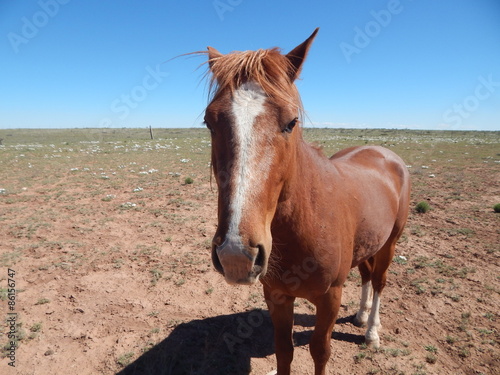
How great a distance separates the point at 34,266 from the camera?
4996 millimetres

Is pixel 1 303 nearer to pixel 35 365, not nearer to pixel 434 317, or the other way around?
pixel 35 365

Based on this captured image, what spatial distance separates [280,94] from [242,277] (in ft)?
3.68

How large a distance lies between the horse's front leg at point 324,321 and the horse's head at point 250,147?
122 centimetres

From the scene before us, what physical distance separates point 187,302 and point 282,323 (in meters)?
2.04

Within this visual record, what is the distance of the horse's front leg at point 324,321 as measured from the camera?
2498 mm

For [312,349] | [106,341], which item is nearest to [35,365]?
[106,341]

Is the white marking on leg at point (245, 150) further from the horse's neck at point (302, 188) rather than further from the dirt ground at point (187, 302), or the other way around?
the dirt ground at point (187, 302)

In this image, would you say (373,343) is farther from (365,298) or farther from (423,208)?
(423,208)

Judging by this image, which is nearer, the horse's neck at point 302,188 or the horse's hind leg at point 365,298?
the horse's neck at point 302,188

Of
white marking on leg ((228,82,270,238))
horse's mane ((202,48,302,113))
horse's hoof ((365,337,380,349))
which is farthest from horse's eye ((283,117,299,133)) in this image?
horse's hoof ((365,337,380,349))

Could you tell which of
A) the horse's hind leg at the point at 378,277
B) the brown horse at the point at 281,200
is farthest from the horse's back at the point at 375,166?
the horse's hind leg at the point at 378,277

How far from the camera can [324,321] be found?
257 cm

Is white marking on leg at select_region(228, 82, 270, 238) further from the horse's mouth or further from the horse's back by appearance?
the horse's back

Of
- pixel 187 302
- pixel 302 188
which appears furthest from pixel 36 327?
pixel 302 188
